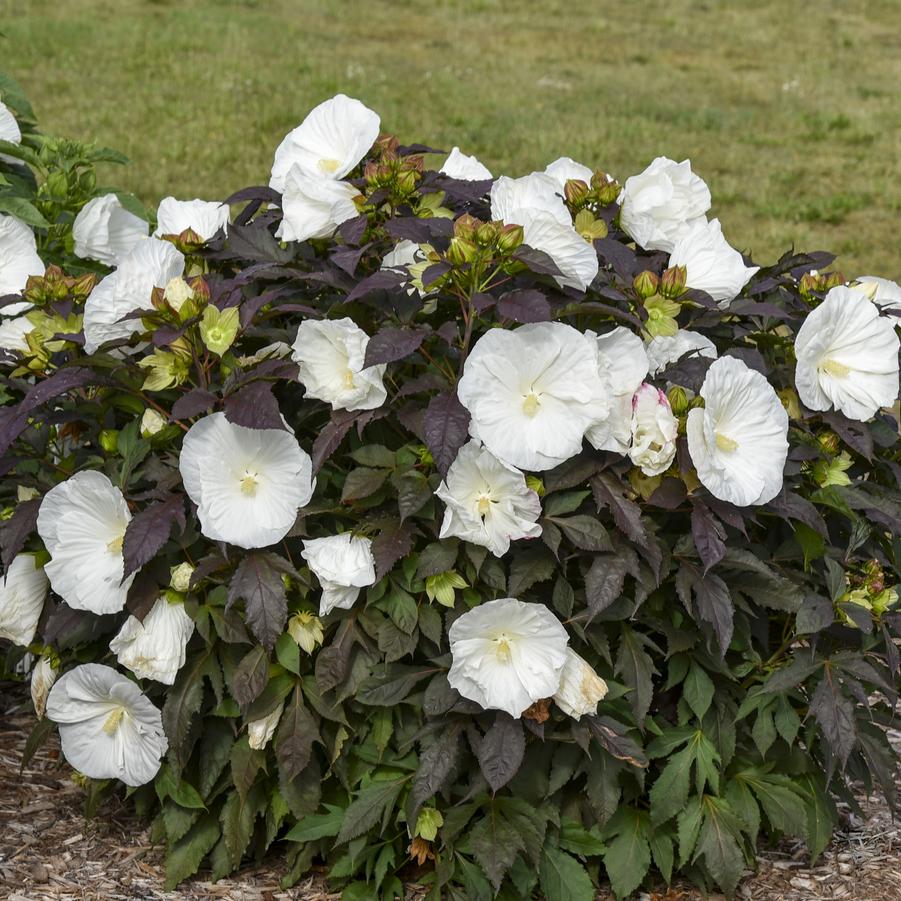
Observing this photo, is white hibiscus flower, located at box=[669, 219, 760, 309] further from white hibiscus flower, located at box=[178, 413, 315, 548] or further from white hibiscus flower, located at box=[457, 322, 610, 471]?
white hibiscus flower, located at box=[178, 413, 315, 548]

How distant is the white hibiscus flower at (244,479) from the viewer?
7.19 ft

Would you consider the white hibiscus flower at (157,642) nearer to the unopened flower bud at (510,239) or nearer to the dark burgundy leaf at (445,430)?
the dark burgundy leaf at (445,430)

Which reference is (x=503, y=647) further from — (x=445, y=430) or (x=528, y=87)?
(x=528, y=87)

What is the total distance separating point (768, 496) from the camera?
2.22 metres

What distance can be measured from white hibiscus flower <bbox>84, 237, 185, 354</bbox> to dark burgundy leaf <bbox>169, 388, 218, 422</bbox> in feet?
0.63

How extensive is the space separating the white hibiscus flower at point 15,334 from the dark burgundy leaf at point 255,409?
57 centimetres

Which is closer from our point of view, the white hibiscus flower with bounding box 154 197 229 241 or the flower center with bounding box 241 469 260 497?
the flower center with bounding box 241 469 260 497

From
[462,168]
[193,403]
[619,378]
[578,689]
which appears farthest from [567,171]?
[578,689]

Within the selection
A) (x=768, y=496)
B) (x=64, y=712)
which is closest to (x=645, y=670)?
(x=768, y=496)

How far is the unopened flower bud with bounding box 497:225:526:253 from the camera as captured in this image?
2158mm

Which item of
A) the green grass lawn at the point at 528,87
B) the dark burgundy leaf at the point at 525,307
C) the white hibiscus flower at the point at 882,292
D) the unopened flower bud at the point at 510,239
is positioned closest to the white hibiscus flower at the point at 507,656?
the dark burgundy leaf at the point at 525,307

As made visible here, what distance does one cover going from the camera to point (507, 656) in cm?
222

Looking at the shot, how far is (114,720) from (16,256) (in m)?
1.05

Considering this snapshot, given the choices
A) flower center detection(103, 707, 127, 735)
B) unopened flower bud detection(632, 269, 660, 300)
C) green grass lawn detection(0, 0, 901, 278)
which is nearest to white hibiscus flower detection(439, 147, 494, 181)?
unopened flower bud detection(632, 269, 660, 300)
